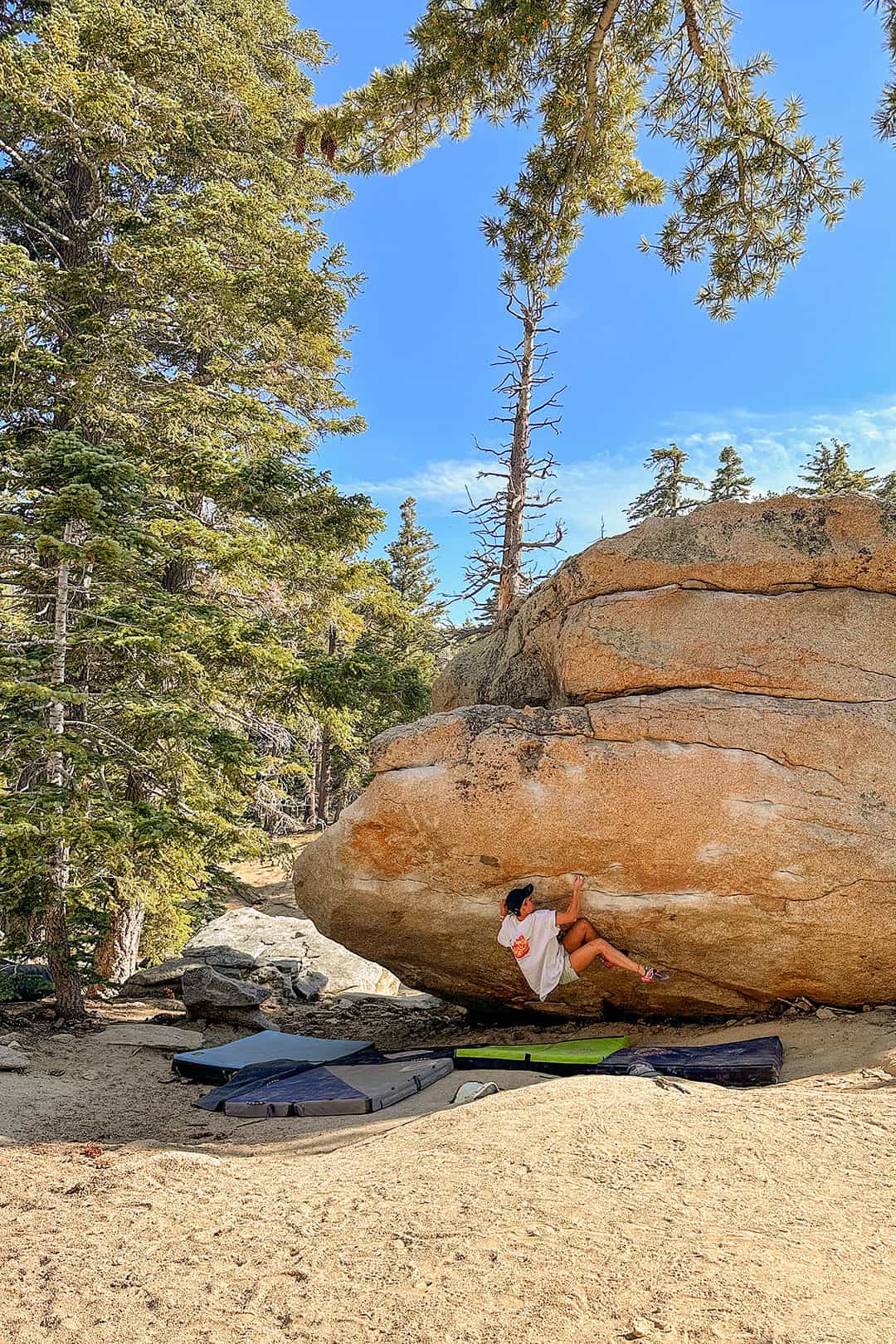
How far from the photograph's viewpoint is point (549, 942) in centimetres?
729

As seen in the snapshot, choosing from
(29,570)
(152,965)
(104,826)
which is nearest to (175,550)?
(29,570)

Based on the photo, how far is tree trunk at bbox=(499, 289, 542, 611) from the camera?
1532cm

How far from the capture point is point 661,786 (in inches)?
275

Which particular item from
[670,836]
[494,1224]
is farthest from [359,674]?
[494,1224]

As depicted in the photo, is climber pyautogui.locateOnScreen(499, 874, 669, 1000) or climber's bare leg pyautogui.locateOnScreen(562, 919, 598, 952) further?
climber's bare leg pyautogui.locateOnScreen(562, 919, 598, 952)

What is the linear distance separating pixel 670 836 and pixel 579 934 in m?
1.33

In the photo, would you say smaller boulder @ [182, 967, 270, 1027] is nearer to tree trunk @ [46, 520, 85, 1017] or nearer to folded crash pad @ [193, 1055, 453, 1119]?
tree trunk @ [46, 520, 85, 1017]

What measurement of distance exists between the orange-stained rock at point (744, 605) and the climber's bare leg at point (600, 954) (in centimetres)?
237

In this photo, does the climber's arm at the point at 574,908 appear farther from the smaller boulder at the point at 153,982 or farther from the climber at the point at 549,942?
the smaller boulder at the point at 153,982

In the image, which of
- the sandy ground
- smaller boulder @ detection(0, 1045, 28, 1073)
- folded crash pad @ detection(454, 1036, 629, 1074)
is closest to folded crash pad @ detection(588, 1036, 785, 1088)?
folded crash pad @ detection(454, 1036, 629, 1074)

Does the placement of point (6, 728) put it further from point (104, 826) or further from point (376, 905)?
point (376, 905)

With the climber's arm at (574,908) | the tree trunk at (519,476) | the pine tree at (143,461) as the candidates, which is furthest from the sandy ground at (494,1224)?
the tree trunk at (519,476)

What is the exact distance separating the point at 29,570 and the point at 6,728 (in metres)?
2.02

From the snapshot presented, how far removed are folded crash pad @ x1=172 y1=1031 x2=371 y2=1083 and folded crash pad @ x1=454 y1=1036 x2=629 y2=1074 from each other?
66.1 inches
